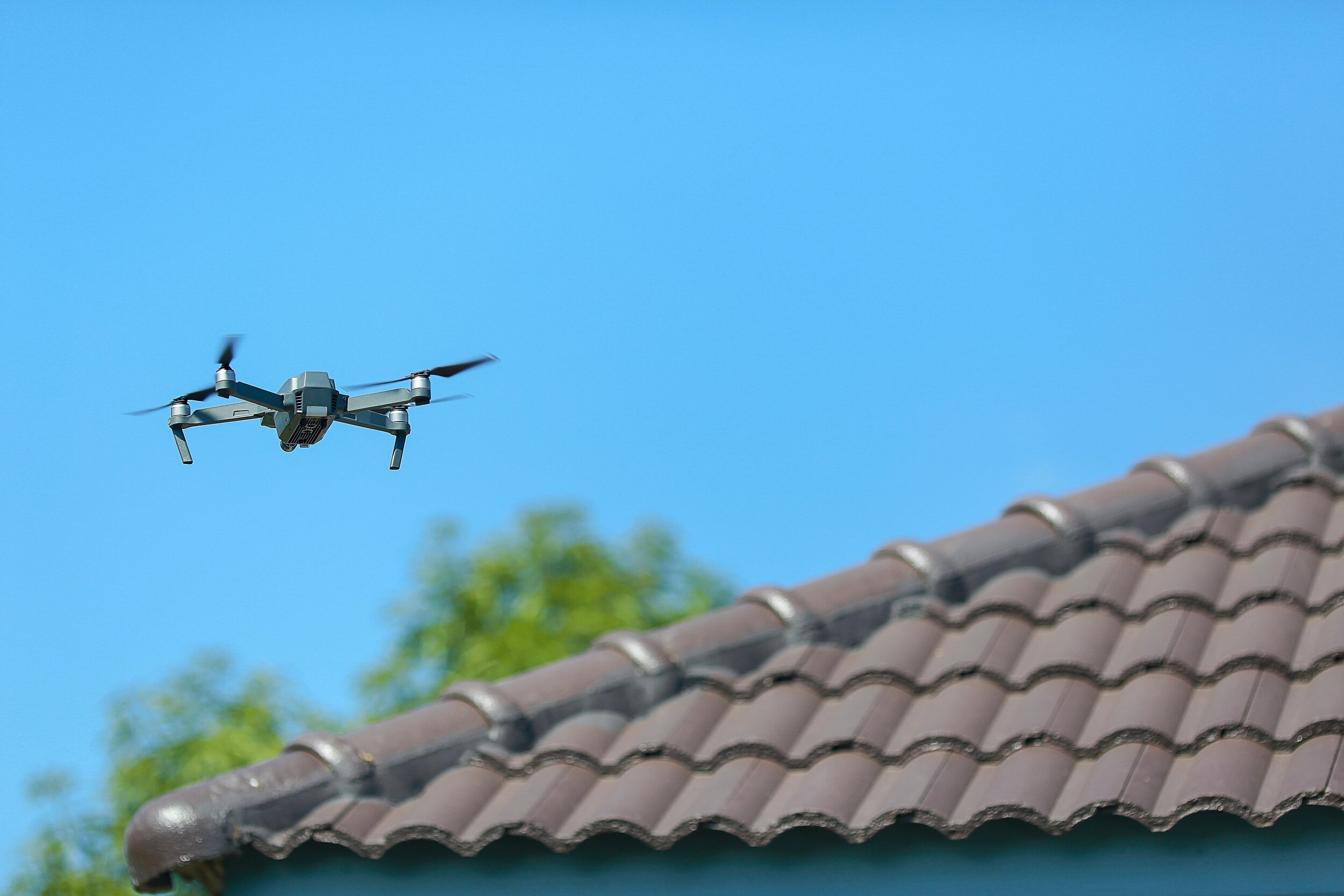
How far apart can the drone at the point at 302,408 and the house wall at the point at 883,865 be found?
1.83 meters

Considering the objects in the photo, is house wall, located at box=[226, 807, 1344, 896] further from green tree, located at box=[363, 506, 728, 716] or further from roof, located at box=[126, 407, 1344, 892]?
green tree, located at box=[363, 506, 728, 716]

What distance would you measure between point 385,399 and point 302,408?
0.49ft

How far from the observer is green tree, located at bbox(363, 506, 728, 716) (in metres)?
13.3

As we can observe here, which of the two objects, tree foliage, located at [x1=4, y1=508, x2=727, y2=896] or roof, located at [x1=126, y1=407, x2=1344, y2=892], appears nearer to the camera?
roof, located at [x1=126, y1=407, x2=1344, y2=892]

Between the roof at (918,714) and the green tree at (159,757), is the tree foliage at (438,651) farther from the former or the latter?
the roof at (918,714)

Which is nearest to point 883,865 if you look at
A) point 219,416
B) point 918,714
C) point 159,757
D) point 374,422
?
point 918,714

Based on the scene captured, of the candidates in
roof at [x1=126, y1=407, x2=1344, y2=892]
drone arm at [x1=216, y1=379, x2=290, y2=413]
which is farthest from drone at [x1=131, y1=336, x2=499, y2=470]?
roof at [x1=126, y1=407, x2=1344, y2=892]

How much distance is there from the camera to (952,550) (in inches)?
193

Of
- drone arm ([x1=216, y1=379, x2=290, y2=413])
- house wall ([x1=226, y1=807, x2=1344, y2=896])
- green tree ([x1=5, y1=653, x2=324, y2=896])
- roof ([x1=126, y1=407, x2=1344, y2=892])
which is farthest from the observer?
green tree ([x1=5, y1=653, x2=324, y2=896])

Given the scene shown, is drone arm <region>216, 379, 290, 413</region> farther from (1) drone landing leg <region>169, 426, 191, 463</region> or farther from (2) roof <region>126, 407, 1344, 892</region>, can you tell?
(2) roof <region>126, 407, 1344, 892</region>

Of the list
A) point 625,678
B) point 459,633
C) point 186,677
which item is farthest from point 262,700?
point 625,678

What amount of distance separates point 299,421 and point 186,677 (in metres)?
12.0

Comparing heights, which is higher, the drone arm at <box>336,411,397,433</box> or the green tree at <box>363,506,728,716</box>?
the green tree at <box>363,506,728,716</box>

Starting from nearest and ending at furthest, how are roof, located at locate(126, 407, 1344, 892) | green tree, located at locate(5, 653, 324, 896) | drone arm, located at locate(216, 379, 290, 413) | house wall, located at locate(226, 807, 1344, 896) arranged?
1. drone arm, located at locate(216, 379, 290, 413)
2. house wall, located at locate(226, 807, 1344, 896)
3. roof, located at locate(126, 407, 1344, 892)
4. green tree, located at locate(5, 653, 324, 896)
